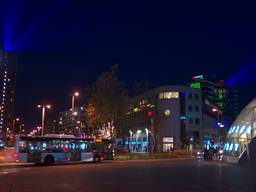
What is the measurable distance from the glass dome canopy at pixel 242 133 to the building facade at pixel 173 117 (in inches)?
1912

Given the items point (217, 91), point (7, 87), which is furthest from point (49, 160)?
point (217, 91)

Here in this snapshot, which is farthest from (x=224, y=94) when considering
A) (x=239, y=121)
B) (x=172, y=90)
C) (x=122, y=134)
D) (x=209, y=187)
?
(x=209, y=187)

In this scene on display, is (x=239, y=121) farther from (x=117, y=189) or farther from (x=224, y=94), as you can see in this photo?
(x=224, y=94)

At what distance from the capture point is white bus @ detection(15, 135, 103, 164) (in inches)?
1396

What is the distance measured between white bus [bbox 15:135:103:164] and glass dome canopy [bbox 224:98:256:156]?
1507cm

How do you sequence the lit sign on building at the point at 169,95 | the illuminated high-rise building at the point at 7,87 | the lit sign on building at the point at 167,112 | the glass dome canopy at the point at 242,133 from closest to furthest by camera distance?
the glass dome canopy at the point at 242,133 → the lit sign on building at the point at 167,112 → the lit sign on building at the point at 169,95 → the illuminated high-rise building at the point at 7,87

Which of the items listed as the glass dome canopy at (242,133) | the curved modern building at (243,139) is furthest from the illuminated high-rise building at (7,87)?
the curved modern building at (243,139)

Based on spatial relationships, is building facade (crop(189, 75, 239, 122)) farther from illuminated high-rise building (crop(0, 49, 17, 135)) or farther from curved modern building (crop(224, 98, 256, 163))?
curved modern building (crop(224, 98, 256, 163))

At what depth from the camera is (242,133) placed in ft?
138

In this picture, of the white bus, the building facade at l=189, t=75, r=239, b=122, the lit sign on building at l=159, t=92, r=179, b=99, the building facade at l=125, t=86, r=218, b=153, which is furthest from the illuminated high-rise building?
the white bus

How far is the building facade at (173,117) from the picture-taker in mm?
97719

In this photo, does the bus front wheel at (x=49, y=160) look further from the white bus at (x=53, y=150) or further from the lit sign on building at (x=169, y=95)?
the lit sign on building at (x=169, y=95)

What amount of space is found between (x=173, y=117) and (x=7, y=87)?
91947mm

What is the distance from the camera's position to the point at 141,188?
16.0 metres
